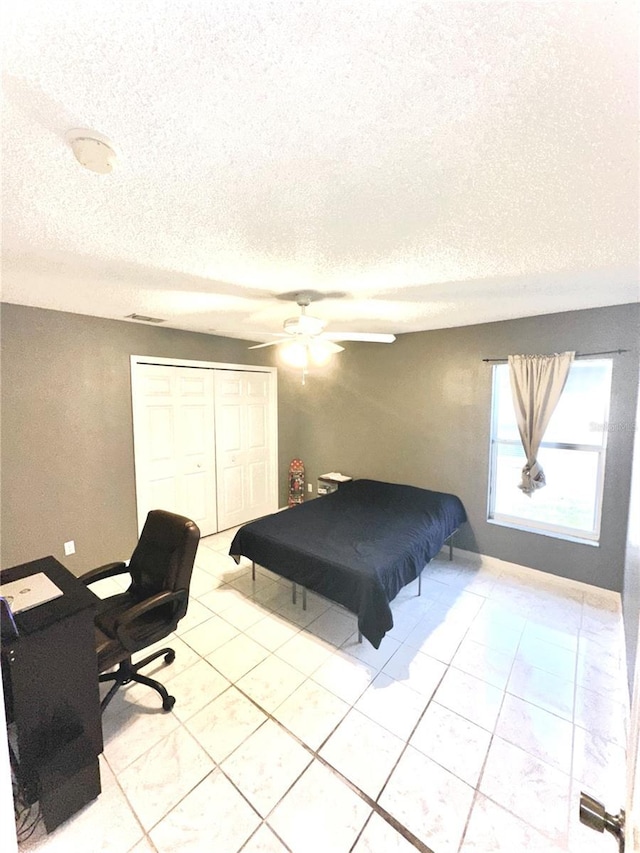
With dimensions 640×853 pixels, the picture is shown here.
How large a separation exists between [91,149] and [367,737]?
2688 mm

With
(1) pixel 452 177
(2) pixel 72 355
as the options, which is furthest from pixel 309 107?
(2) pixel 72 355

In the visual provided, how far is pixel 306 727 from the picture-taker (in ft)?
5.86

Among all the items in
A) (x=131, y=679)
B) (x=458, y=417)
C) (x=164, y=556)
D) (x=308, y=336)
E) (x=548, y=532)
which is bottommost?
(x=131, y=679)

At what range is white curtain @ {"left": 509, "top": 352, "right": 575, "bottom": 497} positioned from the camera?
9.89 feet

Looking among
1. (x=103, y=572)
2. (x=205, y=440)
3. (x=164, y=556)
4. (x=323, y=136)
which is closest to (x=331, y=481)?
(x=205, y=440)

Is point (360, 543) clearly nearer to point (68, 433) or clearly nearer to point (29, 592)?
point (29, 592)

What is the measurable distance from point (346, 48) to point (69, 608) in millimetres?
2089

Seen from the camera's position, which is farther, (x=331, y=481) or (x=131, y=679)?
(x=331, y=481)

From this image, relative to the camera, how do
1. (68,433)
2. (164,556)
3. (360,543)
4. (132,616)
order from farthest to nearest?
(68,433)
(360,543)
(164,556)
(132,616)

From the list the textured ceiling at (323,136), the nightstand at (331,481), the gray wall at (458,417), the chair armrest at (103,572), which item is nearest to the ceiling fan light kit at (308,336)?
the textured ceiling at (323,136)

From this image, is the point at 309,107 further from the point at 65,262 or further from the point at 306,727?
the point at 306,727

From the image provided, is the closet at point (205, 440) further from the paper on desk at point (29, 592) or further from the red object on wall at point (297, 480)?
the paper on desk at point (29, 592)

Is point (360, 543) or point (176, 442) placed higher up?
point (176, 442)

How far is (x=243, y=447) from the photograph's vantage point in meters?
4.61
